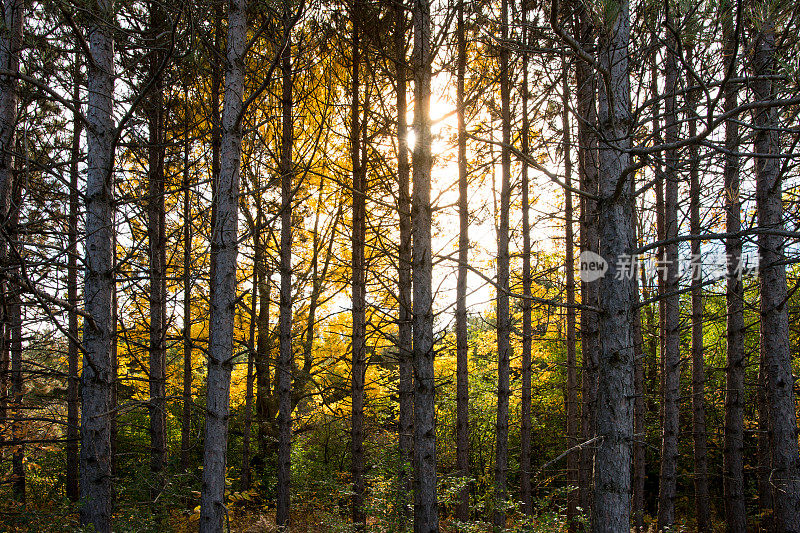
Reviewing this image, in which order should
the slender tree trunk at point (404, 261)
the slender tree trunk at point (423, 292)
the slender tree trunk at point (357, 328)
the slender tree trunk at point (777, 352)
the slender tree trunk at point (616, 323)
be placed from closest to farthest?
the slender tree trunk at point (616, 323)
the slender tree trunk at point (423, 292)
the slender tree trunk at point (404, 261)
the slender tree trunk at point (777, 352)
the slender tree trunk at point (357, 328)

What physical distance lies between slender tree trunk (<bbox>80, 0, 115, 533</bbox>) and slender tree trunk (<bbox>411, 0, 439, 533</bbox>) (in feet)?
9.01

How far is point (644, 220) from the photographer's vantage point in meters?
10.4

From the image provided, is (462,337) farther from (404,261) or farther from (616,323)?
(616,323)

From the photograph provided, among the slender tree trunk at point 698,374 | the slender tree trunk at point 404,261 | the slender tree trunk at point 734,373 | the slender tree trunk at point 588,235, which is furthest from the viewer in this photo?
the slender tree trunk at point 698,374

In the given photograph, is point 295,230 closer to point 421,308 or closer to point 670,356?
point 421,308

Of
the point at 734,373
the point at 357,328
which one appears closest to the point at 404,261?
the point at 357,328

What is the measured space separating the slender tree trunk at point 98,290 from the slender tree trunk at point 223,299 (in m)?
0.90

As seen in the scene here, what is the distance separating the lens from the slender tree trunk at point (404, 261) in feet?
18.3

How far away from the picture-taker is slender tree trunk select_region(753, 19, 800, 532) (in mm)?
5688

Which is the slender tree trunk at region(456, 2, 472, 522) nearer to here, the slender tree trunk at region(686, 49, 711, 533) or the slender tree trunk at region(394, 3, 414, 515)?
the slender tree trunk at region(394, 3, 414, 515)

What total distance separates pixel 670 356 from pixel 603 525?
232 inches

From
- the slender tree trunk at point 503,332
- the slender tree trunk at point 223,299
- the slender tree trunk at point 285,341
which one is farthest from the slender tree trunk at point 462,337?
the slender tree trunk at point 223,299

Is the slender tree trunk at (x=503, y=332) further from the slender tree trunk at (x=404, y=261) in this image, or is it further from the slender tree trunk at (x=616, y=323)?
the slender tree trunk at (x=616, y=323)

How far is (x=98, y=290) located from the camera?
13.4 ft
